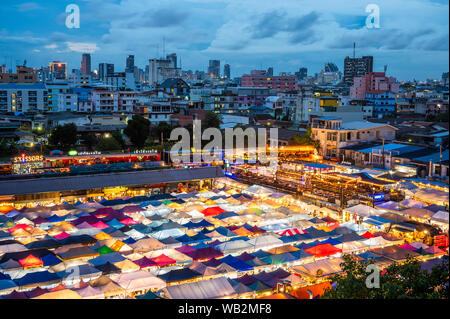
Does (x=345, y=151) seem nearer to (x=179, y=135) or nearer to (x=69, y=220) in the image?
(x=179, y=135)

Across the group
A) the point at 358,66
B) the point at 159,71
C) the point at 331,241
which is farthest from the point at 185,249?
the point at 159,71

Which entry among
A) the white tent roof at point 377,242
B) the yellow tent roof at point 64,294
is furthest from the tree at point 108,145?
the yellow tent roof at point 64,294

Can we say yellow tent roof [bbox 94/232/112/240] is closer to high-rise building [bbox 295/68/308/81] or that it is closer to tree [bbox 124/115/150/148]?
tree [bbox 124/115/150/148]

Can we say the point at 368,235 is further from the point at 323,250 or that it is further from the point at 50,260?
the point at 50,260

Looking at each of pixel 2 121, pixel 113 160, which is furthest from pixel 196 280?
pixel 2 121

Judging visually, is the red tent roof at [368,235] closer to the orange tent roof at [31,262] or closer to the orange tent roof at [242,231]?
the orange tent roof at [242,231]

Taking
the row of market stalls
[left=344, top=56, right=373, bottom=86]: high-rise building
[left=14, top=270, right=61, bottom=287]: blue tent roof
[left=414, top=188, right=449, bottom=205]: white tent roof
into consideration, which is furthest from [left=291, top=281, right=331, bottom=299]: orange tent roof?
[left=344, top=56, right=373, bottom=86]: high-rise building
